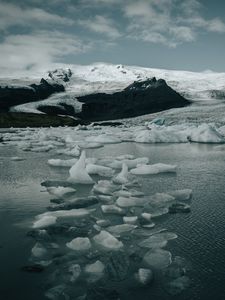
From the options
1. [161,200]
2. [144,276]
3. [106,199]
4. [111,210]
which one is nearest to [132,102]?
[106,199]

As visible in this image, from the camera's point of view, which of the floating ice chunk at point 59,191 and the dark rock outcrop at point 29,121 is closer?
the floating ice chunk at point 59,191

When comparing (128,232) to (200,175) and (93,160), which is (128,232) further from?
(93,160)

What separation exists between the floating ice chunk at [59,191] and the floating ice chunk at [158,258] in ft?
10.3

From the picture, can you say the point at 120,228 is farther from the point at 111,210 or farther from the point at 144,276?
the point at 144,276

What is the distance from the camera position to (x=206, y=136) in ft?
67.3

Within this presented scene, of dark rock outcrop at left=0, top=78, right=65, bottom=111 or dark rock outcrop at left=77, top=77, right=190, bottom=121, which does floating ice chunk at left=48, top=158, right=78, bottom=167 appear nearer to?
dark rock outcrop at left=77, top=77, right=190, bottom=121

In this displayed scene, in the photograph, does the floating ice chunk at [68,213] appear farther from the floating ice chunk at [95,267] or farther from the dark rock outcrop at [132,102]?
the dark rock outcrop at [132,102]

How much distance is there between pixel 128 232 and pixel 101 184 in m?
2.54

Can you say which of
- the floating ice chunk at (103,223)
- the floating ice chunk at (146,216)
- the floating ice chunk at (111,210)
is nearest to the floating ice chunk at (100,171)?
the floating ice chunk at (111,210)

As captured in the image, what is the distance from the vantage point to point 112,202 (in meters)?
6.87

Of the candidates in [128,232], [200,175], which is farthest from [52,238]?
[200,175]

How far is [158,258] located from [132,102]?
57968mm

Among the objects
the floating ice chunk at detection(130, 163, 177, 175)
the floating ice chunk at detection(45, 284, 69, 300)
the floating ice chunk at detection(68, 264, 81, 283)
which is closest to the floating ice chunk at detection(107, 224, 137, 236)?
the floating ice chunk at detection(68, 264, 81, 283)

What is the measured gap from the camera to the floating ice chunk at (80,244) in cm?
473
